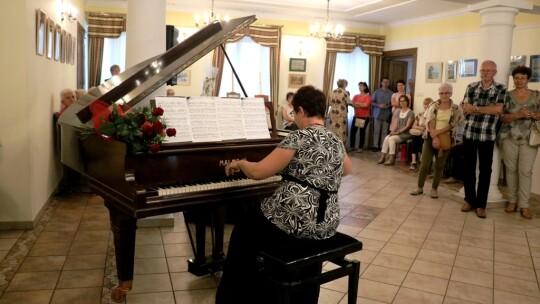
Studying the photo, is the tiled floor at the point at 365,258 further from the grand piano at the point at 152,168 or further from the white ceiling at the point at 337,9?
the white ceiling at the point at 337,9

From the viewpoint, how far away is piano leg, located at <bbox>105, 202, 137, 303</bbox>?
2592 mm

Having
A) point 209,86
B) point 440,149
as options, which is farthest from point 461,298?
point 209,86

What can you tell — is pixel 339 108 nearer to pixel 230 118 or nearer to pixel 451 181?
pixel 451 181

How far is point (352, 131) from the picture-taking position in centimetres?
1038

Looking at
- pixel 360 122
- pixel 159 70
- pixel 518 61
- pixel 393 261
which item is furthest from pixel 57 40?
pixel 518 61

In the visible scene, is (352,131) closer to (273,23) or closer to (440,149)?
(273,23)

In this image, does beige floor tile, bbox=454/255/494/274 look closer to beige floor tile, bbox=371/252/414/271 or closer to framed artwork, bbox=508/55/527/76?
beige floor tile, bbox=371/252/414/271

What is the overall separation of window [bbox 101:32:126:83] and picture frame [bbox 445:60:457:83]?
6414 millimetres

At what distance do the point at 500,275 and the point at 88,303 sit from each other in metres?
3.02

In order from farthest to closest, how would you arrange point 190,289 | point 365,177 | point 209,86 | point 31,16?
point 365,177 < point 209,86 < point 31,16 < point 190,289

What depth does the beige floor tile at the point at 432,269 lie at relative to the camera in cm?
353

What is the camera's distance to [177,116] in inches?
106

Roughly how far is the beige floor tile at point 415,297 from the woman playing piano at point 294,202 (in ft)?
3.24

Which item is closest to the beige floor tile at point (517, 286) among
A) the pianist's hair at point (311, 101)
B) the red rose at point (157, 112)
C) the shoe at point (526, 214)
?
the shoe at point (526, 214)
